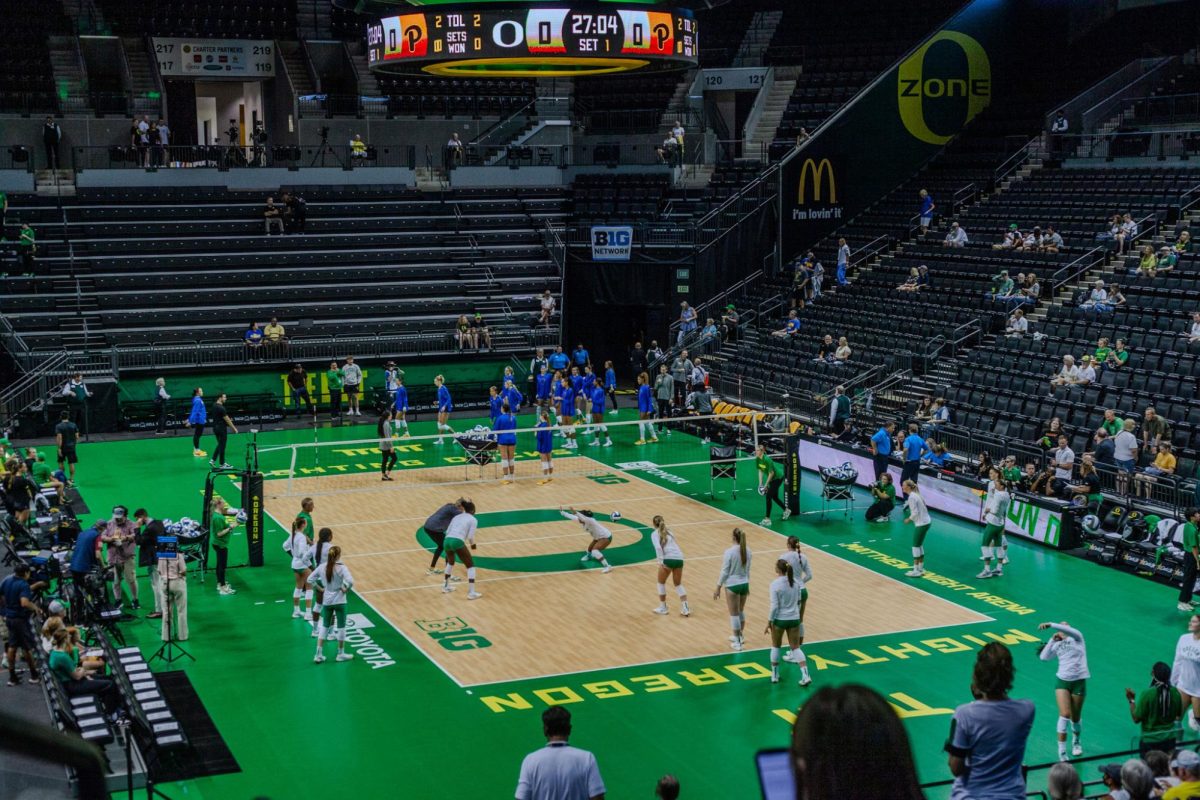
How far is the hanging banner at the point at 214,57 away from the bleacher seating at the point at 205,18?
326mm

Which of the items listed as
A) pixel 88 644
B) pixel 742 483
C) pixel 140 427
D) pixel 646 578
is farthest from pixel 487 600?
pixel 140 427

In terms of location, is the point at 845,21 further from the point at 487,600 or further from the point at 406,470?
the point at 487,600

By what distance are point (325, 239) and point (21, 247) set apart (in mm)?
8281

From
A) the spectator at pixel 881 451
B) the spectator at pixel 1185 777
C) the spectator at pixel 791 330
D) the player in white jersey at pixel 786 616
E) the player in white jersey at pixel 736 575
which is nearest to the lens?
the spectator at pixel 1185 777

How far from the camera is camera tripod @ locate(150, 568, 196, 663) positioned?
18.2m

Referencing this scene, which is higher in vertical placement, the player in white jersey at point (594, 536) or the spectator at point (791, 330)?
the spectator at point (791, 330)

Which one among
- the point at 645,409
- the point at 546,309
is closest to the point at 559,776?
the point at 645,409

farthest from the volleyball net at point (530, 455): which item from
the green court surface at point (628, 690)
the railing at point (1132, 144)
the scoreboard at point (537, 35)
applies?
the railing at point (1132, 144)

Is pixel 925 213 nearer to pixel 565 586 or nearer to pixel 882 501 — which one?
pixel 882 501

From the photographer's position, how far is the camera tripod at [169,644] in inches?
718

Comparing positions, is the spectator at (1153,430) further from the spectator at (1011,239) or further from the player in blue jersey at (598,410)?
the player in blue jersey at (598,410)

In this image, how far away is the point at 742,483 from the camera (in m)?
29.4

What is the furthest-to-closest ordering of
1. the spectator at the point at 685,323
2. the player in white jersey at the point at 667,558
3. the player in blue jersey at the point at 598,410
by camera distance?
the spectator at the point at 685,323, the player in blue jersey at the point at 598,410, the player in white jersey at the point at 667,558

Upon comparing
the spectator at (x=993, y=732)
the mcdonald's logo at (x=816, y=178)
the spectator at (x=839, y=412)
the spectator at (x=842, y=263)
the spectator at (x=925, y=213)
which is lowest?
the spectator at (x=839, y=412)
